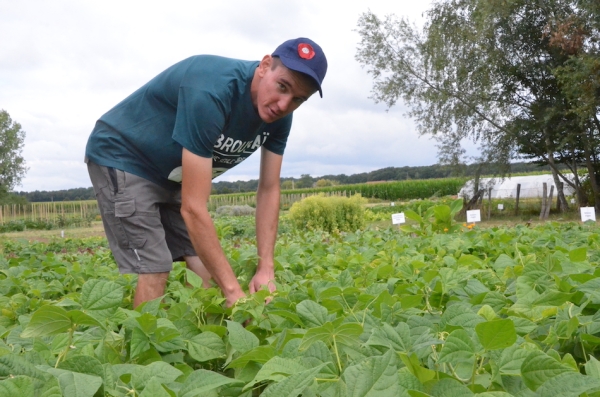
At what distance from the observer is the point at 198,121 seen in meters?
2.27

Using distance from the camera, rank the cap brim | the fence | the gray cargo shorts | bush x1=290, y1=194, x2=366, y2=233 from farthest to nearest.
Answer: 1. the fence
2. bush x1=290, y1=194, x2=366, y2=233
3. the gray cargo shorts
4. the cap brim

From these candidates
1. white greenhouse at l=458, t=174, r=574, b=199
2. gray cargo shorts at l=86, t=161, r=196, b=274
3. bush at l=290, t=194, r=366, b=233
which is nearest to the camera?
gray cargo shorts at l=86, t=161, r=196, b=274

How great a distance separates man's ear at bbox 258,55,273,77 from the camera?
2.40m

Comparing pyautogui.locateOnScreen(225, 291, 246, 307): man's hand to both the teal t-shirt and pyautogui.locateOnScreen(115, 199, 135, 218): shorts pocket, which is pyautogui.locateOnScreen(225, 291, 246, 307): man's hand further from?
pyautogui.locateOnScreen(115, 199, 135, 218): shorts pocket

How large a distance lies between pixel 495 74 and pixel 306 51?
21.4 meters

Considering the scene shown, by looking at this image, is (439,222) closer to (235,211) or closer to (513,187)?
(235,211)

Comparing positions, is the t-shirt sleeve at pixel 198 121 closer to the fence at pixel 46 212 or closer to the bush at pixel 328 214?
the bush at pixel 328 214

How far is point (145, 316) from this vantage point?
3.70 ft

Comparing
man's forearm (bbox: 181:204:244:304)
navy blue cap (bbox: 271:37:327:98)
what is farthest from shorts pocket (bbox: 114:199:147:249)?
navy blue cap (bbox: 271:37:327:98)

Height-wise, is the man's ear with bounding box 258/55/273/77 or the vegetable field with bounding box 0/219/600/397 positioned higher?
the man's ear with bounding box 258/55/273/77

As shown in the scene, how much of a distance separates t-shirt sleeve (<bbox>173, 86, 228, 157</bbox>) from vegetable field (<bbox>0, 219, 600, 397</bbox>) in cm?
65

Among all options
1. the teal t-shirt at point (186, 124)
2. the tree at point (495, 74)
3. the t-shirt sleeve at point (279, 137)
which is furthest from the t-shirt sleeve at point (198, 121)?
the tree at point (495, 74)

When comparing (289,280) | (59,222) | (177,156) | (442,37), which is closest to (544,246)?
(289,280)

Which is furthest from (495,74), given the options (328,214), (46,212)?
(46,212)
